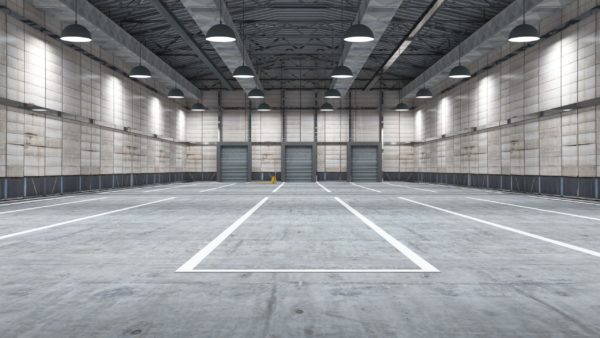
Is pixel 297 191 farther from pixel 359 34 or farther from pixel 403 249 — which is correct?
pixel 403 249

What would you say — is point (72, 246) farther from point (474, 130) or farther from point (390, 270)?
point (474, 130)

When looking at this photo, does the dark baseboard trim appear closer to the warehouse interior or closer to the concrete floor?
the warehouse interior

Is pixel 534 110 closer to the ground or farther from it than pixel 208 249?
farther from it

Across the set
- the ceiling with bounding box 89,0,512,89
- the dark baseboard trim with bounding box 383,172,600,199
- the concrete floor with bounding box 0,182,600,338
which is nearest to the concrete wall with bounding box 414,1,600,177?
the dark baseboard trim with bounding box 383,172,600,199

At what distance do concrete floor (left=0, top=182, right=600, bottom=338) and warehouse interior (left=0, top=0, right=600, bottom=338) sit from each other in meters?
0.03

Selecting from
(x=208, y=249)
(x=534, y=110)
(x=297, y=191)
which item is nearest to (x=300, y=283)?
(x=208, y=249)

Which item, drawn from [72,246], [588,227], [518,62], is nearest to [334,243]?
[72,246]

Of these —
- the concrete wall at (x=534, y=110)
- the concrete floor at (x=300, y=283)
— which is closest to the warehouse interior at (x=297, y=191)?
the concrete floor at (x=300, y=283)

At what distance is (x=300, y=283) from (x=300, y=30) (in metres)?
27.3

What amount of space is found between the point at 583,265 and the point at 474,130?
29.1 m

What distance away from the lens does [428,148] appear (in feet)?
151

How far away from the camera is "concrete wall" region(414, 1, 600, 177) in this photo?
21359 millimetres

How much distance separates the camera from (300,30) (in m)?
31.3

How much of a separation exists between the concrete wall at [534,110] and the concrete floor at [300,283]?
1249cm
